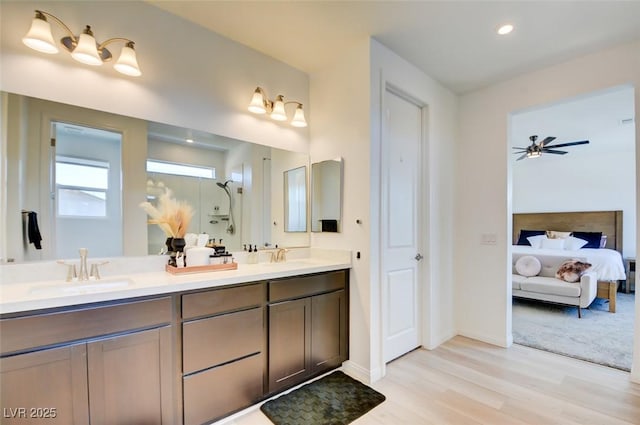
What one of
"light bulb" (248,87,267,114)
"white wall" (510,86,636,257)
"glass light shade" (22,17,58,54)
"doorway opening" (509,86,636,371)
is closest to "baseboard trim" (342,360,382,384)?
"doorway opening" (509,86,636,371)

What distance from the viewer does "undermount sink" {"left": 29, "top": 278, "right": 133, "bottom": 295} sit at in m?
1.41

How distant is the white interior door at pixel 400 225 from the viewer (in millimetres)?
2502

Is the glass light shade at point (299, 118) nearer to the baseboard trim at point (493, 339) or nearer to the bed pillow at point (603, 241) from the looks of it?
the baseboard trim at point (493, 339)

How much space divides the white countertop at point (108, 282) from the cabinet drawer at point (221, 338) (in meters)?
0.22

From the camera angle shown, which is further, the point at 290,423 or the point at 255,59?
the point at 255,59

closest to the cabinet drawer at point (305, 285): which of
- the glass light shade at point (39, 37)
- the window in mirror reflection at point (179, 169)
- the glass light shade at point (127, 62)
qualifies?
the window in mirror reflection at point (179, 169)

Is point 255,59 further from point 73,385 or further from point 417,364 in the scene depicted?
point 417,364

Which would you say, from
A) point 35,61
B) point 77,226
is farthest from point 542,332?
point 35,61

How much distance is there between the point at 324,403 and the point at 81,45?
2.63 meters

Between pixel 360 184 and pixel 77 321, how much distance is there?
1920 millimetres

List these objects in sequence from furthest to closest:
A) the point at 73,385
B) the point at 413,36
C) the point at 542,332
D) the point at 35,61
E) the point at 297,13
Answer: the point at 542,332
the point at 413,36
the point at 297,13
the point at 35,61
the point at 73,385

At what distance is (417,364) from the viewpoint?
2.51 metres

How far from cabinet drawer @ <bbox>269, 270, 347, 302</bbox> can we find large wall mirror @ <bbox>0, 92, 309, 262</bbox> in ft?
1.96

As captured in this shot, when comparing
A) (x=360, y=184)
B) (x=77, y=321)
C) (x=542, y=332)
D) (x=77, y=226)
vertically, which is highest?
(x=360, y=184)
